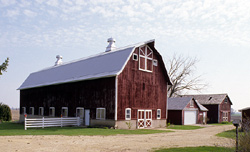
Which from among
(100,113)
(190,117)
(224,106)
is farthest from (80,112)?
(224,106)

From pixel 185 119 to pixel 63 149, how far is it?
26493 mm

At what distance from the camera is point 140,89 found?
2691cm

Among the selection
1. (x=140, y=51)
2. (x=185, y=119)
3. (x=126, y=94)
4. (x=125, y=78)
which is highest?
(x=140, y=51)

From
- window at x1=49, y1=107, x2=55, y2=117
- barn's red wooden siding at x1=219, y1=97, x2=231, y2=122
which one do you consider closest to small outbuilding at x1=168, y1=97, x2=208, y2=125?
barn's red wooden siding at x1=219, y1=97, x2=231, y2=122

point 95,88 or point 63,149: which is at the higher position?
point 95,88

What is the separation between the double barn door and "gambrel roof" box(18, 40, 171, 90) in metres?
5.18

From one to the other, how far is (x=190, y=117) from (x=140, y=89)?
13753 millimetres

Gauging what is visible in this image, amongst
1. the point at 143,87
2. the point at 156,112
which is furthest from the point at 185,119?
the point at 143,87

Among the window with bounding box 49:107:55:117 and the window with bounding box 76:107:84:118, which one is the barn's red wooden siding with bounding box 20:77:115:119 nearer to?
the window with bounding box 76:107:84:118

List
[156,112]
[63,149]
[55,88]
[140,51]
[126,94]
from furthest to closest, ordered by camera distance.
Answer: [55,88], [156,112], [140,51], [126,94], [63,149]

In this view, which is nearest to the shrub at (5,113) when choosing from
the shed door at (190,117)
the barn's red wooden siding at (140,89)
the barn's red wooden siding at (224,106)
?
the barn's red wooden siding at (140,89)

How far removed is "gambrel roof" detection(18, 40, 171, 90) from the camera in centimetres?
2541

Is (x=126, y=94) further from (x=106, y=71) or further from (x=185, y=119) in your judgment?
(x=185, y=119)

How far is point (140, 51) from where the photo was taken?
27.0 m
